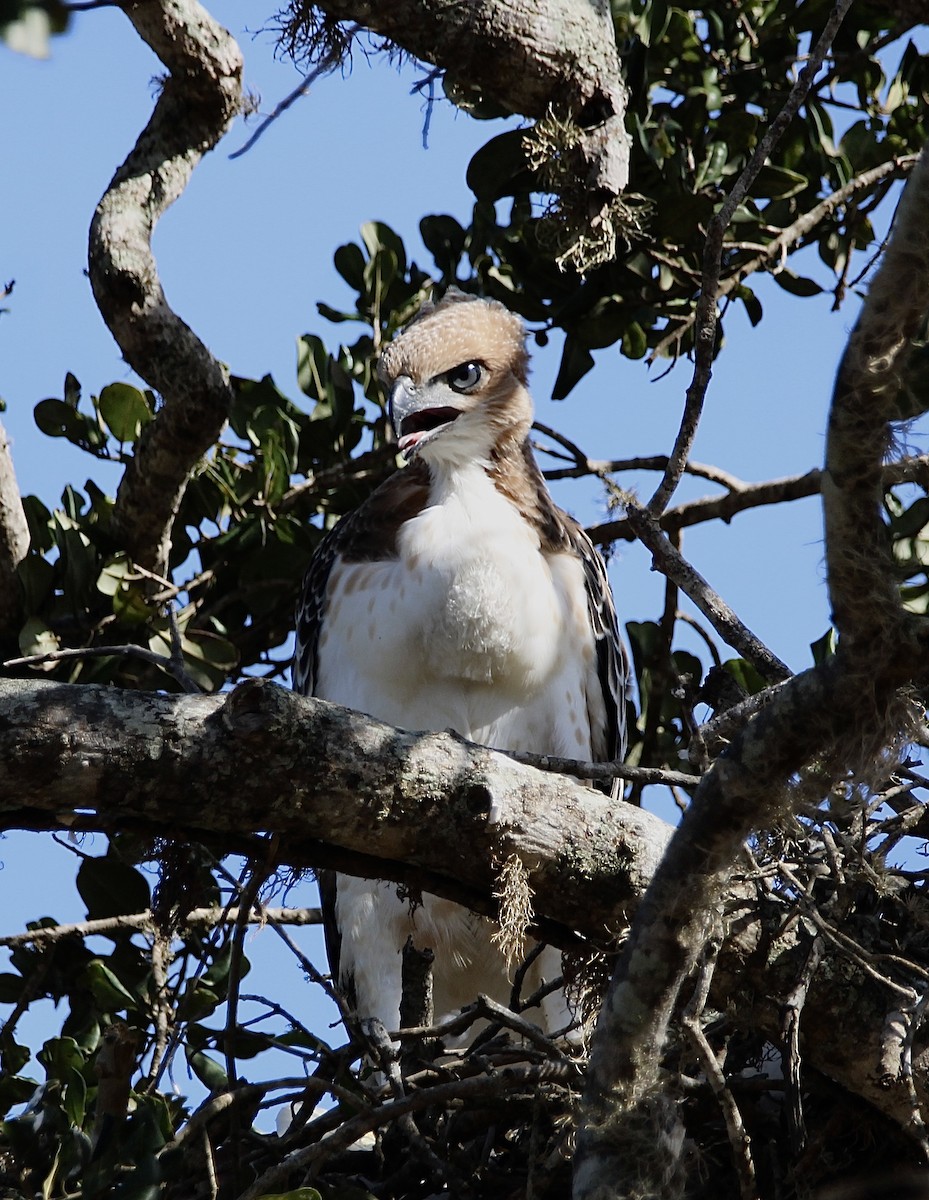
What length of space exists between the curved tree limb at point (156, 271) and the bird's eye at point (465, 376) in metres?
0.96

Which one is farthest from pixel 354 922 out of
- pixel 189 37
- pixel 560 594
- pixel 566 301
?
pixel 189 37

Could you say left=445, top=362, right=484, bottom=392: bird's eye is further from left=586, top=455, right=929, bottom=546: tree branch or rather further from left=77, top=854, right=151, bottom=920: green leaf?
left=77, top=854, right=151, bottom=920: green leaf

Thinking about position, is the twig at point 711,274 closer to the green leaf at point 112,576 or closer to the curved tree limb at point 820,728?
the curved tree limb at point 820,728

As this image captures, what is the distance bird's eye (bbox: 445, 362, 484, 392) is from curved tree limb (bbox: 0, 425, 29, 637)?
4.49 feet

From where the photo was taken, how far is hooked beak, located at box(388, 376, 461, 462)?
4570 mm

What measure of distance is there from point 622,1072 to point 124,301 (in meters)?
2.46

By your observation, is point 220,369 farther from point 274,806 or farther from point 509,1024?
point 509,1024

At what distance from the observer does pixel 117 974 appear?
4523 mm

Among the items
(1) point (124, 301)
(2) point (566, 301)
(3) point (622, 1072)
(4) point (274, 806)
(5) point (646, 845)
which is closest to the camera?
(3) point (622, 1072)

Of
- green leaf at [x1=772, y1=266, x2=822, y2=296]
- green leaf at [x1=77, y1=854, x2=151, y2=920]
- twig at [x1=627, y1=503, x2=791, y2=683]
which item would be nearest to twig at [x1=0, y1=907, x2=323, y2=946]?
green leaf at [x1=77, y1=854, x2=151, y2=920]

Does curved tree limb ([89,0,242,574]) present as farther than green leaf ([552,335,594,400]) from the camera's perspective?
No

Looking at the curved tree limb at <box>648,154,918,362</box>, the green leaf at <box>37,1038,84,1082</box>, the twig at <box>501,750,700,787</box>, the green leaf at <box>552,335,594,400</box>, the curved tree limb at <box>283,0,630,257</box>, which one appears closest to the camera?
the twig at <box>501,750,700,787</box>

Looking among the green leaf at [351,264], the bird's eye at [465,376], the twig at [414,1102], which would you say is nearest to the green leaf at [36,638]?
the bird's eye at [465,376]

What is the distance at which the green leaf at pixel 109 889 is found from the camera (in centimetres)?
445
